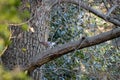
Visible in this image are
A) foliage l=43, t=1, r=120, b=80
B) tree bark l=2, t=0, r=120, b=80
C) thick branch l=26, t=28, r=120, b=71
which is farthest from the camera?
foliage l=43, t=1, r=120, b=80

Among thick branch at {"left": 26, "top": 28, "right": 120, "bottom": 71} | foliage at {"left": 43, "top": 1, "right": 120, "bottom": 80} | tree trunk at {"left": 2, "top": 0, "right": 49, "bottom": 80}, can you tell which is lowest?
foliage at {"left": 43, "top": 1, "right": 120, "bottom": 80}

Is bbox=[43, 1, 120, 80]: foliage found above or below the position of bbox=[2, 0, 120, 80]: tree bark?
below

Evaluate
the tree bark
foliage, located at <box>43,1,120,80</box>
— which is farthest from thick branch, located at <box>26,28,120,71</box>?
foliage, located at <box>43,1,120,80</box>

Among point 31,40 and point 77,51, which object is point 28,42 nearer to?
point 31,40

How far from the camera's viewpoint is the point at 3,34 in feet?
2.66

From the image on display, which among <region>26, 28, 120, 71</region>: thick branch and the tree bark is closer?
<region>26, 28, 120, 71</region>: thick branch

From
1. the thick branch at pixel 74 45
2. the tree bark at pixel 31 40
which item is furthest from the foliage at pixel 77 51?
the thick branch at pixel 74 45

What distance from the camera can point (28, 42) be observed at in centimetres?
329

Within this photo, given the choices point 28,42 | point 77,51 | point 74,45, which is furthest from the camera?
point 77,51

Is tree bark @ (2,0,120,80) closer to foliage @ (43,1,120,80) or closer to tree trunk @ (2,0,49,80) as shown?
tree trunk @ (2,0,49,80)

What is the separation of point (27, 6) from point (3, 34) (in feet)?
7.95

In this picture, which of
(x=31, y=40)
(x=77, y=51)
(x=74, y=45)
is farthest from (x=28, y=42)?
(x=77, y=51)

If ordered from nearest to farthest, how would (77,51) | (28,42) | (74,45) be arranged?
(74,45)
(28,42)
(77,51)

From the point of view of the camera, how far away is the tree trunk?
3.23 m
